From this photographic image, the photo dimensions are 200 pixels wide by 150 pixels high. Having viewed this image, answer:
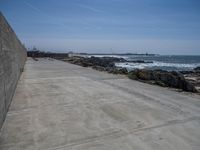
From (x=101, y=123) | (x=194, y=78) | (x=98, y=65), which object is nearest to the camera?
(x=101, y=123)

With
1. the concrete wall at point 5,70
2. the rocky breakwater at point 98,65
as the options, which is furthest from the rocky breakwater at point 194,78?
the concrete wall at point 5,70

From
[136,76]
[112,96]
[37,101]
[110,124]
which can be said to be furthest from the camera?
[136,76]

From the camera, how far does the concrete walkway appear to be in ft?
9.29

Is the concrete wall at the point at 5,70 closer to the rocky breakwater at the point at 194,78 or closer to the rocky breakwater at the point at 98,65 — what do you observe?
the rocky breakwater at the point at 98,65

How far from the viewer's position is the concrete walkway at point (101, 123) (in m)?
2.83

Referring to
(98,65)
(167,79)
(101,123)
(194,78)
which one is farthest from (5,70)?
(98,65)

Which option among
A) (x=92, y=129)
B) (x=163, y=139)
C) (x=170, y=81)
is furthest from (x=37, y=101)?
(x=170, y=81)

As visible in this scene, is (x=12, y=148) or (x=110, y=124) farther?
(x=110, y=124)

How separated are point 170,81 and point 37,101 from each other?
7.57 meters

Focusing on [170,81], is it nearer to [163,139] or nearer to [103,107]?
[103,107]

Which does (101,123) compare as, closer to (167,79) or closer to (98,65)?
(167,79)

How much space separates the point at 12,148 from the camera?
269cm

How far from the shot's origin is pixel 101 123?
3627mm

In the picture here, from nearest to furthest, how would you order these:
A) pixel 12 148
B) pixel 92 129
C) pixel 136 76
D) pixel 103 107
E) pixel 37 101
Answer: pixel 12 148
pixel 92 129
pixel 103 107
pixel 37 101
pixel 136 76
